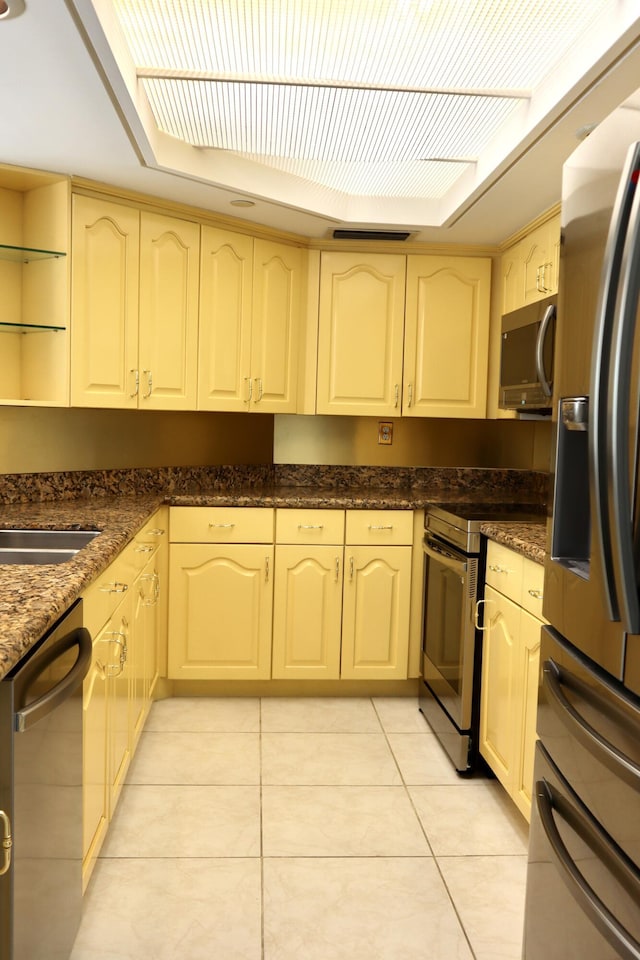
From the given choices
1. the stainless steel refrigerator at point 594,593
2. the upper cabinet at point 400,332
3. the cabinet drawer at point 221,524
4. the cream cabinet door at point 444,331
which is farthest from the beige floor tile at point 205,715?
the stainless steel refrigerator at point 594,593

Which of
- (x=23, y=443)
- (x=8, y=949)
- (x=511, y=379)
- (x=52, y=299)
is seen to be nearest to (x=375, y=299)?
(x=511, y=379)

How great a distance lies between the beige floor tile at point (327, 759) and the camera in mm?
2752

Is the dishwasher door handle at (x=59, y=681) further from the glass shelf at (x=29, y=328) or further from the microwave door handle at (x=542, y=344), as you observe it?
the microwave door handle at (x=542, y=344)

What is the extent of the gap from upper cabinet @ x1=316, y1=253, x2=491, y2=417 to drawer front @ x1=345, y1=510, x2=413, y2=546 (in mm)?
554

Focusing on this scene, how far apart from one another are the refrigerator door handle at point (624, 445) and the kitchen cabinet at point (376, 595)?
93.6 inches

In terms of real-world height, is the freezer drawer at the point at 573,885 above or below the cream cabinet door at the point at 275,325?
below

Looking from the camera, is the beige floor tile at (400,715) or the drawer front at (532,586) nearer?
the drawer front at (532,586)

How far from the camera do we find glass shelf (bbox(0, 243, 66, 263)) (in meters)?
2.97

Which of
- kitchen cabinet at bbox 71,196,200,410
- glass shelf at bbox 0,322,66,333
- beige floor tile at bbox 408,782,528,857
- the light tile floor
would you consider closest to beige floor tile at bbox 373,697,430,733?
the light tile floor

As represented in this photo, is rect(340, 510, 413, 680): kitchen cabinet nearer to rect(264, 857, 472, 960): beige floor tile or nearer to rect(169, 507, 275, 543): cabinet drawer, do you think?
rect(169, 507, 275, 543): cabinet drawer

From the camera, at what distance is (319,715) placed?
3375mm

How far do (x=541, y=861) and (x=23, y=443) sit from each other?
256cm

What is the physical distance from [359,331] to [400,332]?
198mm

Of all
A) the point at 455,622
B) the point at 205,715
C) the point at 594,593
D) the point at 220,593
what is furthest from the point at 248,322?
the point at 594,593
